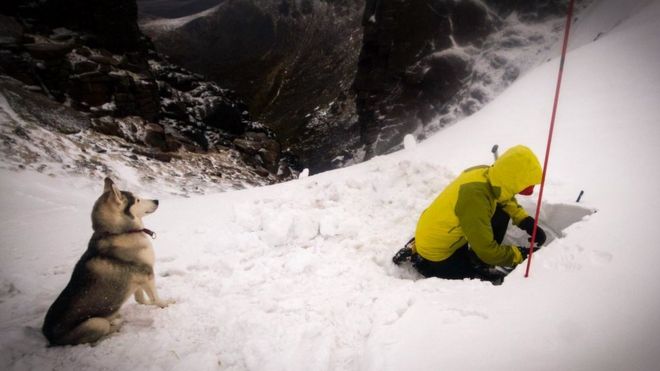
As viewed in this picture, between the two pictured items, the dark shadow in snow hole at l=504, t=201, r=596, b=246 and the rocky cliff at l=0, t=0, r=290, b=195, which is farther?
the rocky cliff at l=0, t=0, r=290, b=195

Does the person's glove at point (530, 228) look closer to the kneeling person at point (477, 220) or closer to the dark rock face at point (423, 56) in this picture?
the kneeling person at point (477, 220)

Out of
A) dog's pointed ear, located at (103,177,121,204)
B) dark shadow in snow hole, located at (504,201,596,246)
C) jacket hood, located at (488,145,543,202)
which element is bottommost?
dark shadow in snow hole, located at (504,201,596,246)

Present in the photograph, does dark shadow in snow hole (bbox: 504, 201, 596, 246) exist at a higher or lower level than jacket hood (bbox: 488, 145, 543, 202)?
lower

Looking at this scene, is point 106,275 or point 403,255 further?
point 403,255

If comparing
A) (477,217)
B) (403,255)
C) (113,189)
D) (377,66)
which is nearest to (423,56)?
(377,66)

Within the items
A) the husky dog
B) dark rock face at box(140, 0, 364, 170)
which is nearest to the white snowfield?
the husky dog

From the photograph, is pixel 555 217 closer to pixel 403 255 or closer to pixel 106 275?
pixel 403 255

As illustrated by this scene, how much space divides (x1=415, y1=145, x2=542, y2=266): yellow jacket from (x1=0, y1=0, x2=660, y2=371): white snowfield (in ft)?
1.30

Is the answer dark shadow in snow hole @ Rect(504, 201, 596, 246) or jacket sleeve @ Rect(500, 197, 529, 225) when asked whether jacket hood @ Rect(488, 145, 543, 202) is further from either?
dark shadow in snow hole @ Rect(504, 201, 596, 246)

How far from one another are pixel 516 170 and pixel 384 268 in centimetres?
184

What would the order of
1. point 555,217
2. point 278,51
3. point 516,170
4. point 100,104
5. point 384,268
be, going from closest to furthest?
point 516,170
point 555,217
point 384,268
point 100,104
point 278,51

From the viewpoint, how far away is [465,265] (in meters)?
3.41

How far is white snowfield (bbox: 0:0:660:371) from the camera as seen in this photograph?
204 centimetres

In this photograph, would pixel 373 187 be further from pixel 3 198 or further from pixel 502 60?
pixel 502 60
